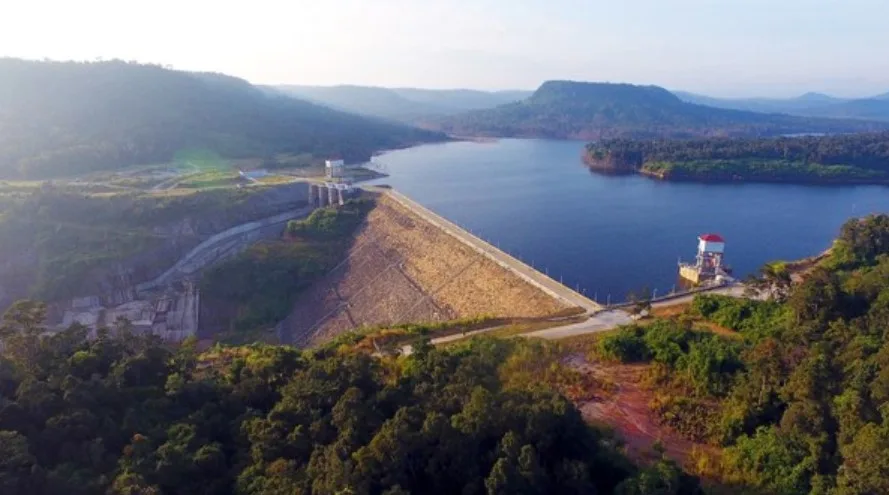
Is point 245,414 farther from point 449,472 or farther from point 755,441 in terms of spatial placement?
point 755,441

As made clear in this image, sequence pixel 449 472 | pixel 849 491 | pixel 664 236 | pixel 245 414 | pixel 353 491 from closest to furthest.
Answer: pixel 353 491 < pixel 449 472 < pixel 849 491 < pixel 245 414 < pixel 664 236

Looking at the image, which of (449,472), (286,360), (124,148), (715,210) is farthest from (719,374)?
(124,148)

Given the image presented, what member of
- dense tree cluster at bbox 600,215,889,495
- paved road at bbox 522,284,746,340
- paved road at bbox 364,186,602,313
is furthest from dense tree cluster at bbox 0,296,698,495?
paved road at bbox 364,186,602,313

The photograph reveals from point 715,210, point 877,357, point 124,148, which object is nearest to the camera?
point 877,357

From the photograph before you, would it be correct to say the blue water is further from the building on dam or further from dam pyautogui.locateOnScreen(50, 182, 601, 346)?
dam pyautogui.locateOnScreen(50, 182, 601, 346)

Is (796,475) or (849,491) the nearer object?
(849,491)

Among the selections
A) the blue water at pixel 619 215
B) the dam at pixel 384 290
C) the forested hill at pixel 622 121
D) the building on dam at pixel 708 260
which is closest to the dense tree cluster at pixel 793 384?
the dam at pixel 384 290

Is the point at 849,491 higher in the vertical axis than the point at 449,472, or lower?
lower
